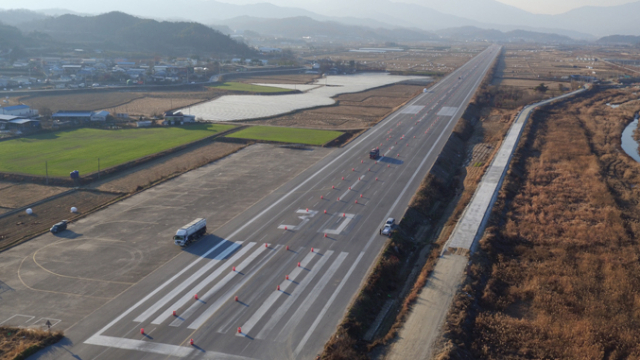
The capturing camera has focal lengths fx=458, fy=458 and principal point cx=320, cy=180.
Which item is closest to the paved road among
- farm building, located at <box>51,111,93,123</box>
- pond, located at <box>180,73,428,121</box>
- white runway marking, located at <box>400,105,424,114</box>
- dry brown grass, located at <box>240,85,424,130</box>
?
dry brown grass, located at <box>240,85,424,130</box>

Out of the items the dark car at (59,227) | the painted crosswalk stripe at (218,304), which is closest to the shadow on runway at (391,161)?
the painted crosswalk stripe at (218,304)

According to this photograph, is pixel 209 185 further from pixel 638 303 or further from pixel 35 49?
pixel 35 49

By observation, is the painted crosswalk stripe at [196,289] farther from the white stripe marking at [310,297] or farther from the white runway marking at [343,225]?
the white runway marking at [343,225]

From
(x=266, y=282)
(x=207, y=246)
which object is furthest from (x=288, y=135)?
(x=266, y=282)

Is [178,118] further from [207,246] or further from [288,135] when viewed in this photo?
[207,246]

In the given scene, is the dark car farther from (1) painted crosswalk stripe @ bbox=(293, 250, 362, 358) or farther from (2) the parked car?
(2) the parked car
